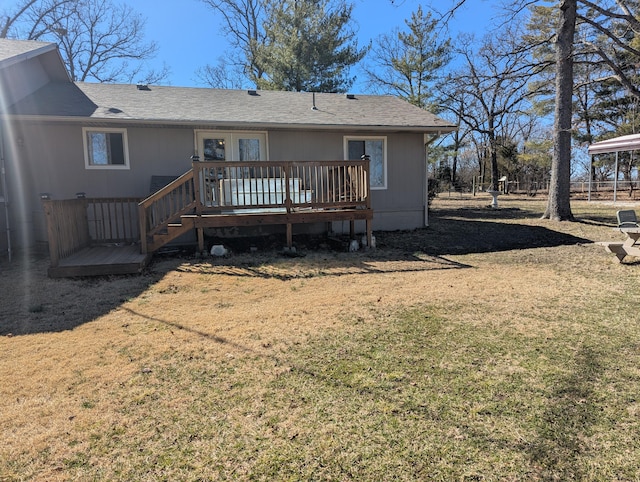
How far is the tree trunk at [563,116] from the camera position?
11.1 meters

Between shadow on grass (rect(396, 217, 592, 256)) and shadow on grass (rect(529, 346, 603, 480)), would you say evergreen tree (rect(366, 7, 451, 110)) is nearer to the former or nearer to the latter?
shadow on grass (rect(396, 217, 592, 256))

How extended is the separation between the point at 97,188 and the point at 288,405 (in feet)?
26.3

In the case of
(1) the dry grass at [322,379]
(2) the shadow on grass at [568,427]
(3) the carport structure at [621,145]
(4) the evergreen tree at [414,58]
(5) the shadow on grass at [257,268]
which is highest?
(4) the evergreen tree at [414,58]

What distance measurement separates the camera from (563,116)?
11.4 metres

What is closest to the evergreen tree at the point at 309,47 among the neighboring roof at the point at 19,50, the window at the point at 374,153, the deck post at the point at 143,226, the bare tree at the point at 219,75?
the bare tree at the point at 219,75

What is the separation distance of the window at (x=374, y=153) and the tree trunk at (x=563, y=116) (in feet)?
17.7

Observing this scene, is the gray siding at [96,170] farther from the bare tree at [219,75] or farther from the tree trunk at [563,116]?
the bare tree at [219,75]

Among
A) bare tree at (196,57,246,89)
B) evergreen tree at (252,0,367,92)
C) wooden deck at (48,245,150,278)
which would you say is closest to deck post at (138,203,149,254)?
wooden deck at (48,245,150,278)

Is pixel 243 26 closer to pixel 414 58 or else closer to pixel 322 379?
pixel 414 58

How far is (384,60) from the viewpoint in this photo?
22516 mm

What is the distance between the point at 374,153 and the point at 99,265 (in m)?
6.96

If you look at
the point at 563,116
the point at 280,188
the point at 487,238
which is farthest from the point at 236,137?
the point at 563,116

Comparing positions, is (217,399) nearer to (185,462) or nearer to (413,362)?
(185,462)

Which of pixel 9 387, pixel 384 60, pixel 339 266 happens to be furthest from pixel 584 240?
pixel 384 60
